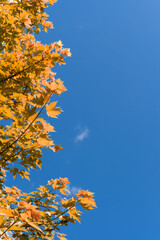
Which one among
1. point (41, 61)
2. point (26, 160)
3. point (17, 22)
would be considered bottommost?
point (26, 160)

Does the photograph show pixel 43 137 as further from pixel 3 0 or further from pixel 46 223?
pixel 3 0

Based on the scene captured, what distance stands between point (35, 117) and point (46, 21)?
6.26 metres

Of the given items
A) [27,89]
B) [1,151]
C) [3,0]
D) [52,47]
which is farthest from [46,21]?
[1,151]

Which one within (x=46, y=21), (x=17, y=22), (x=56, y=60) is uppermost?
(x=46, y=21)

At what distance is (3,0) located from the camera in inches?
137

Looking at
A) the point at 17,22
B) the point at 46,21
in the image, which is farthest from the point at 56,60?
the point at 46,21

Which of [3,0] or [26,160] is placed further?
[3,0]

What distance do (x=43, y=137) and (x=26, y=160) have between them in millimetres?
849

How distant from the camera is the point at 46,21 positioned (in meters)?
6.39

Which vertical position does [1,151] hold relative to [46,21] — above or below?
below

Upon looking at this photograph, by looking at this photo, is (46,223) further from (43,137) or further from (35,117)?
(35,117)

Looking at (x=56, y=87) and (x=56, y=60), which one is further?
(x=56, y=60)

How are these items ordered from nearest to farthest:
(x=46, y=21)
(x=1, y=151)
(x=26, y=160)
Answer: (x=1, y=151), (x=26, y=160), (x=46, y=21)

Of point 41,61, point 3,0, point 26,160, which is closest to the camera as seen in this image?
point 26,160
